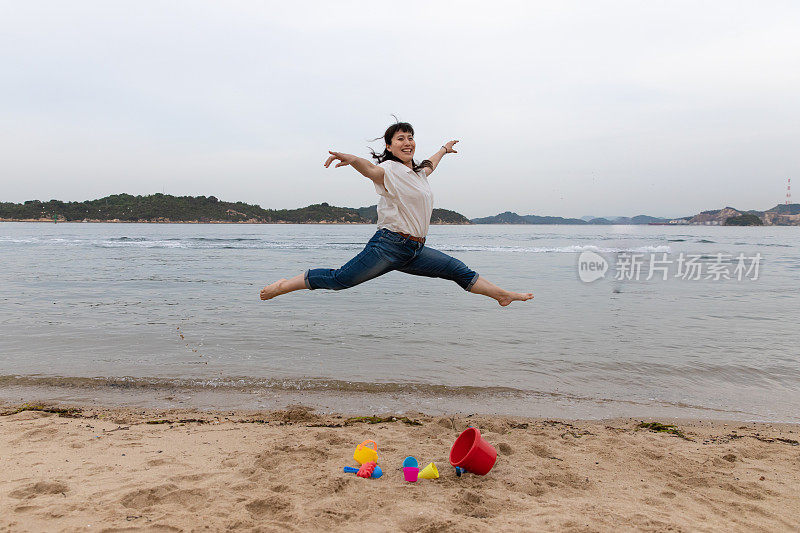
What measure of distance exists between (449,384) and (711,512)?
4.03m

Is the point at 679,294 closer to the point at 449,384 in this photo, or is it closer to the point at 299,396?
the point at 449,384

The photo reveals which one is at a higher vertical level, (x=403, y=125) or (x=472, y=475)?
(x=403, y=125)

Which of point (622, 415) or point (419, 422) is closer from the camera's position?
point (419, 422)

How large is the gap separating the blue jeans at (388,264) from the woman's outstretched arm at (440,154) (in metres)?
0.83

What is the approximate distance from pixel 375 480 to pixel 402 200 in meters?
2.36

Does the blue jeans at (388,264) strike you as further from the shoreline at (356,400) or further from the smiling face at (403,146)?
the shoreline at (356,400)

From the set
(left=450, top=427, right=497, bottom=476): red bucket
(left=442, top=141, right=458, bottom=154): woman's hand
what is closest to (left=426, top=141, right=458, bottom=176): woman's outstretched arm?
(left=442, top=141, right=458, bottom=154): woman's hand

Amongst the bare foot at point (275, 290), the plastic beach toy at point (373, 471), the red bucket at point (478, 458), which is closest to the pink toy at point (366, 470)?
the plastic beach toy at point (373, 471)

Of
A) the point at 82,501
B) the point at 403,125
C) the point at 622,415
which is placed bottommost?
the point at 622,415

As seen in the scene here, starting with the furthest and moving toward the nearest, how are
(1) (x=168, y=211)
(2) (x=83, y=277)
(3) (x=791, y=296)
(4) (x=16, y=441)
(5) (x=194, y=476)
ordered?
(1) (x=168, y=211)
(2) (x=83, y=277)
(3) (x=791, y=296)
(4) (x=16, y=441)
(5) (x=194, y=476)

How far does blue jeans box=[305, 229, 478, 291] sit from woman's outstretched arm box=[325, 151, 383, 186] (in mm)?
516

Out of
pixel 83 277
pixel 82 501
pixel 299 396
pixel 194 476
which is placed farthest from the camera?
pixel 83 277

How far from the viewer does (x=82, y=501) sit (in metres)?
3.55

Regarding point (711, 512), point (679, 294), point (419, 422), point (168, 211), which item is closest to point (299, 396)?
point (419, 422)
